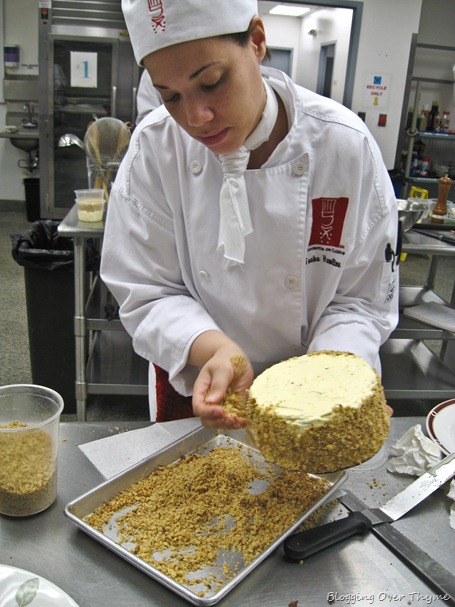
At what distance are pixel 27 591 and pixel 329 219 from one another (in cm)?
88

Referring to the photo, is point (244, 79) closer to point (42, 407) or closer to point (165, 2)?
point (165, 2)

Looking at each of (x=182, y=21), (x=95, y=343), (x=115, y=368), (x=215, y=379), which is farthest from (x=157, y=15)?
(x=95, y=343)

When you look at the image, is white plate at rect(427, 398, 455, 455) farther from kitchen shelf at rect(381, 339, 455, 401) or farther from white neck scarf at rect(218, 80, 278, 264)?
kitchen shelf at rect(381, 339, 455, 401)

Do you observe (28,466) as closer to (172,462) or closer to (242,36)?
(172,462)

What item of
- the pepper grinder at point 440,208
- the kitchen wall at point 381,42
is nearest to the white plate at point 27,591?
the pepper grinder at point 440,208

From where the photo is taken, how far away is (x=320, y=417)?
31.8 inches

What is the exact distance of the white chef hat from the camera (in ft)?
3.03

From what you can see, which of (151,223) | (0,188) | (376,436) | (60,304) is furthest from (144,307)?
(0,188)

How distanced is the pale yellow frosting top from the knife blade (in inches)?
6.8

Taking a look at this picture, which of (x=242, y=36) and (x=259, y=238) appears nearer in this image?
(x=242, y=36)

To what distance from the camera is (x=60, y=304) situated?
2.69 metres

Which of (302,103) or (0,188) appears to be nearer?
(302,103)

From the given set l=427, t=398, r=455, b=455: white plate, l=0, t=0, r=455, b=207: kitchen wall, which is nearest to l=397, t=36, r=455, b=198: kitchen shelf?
l=0, t=0, r=455, b=207: kitchen wall

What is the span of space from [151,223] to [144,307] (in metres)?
0.19
